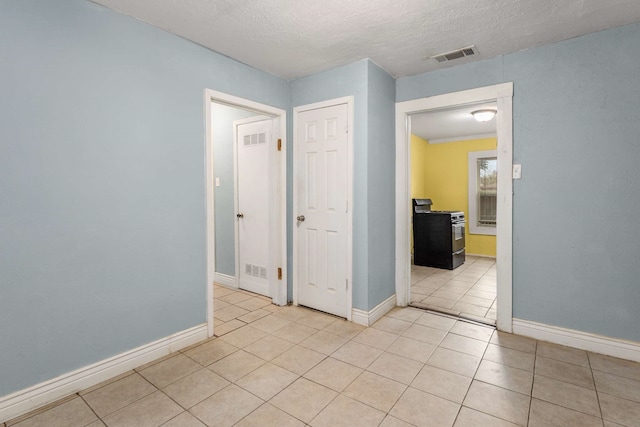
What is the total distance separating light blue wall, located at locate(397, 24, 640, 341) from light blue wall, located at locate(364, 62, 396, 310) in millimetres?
975

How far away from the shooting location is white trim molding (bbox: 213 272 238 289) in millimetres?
4117

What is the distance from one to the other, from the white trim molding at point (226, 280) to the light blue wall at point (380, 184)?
1.98 metres

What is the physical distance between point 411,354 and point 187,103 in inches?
106

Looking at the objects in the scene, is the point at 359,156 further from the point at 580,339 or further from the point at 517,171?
the point at 580,339

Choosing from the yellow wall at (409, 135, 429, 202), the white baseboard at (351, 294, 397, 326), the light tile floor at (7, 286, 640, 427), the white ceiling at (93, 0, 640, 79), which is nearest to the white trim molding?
the light tile floor at (7, 286, 640, 427)

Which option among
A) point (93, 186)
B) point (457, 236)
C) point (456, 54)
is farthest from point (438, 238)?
point (93, 186)

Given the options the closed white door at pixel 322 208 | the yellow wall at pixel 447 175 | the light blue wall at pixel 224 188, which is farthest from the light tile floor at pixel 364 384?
the yellow wall at pixel 447 175

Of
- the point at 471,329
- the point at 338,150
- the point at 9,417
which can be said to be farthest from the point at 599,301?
the point at 9,417

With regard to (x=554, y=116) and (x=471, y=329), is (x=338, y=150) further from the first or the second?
(x=471, y=329)

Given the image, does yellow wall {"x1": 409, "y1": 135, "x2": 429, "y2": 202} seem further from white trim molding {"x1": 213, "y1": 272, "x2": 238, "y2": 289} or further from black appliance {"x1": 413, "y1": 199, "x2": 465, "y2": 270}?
white trim molding {"x1": 213, "y1": 272, "x2": 238, "y2": 289}

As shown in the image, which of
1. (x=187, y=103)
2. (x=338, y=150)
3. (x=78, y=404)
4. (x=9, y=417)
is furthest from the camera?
(x=338, y=150)

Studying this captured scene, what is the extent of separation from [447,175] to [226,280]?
5006 millimetres

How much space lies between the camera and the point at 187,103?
2.51 metres

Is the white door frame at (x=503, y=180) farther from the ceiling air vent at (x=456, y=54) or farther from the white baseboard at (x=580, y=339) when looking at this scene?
the ceiling air vent at (x=456, y=54)
